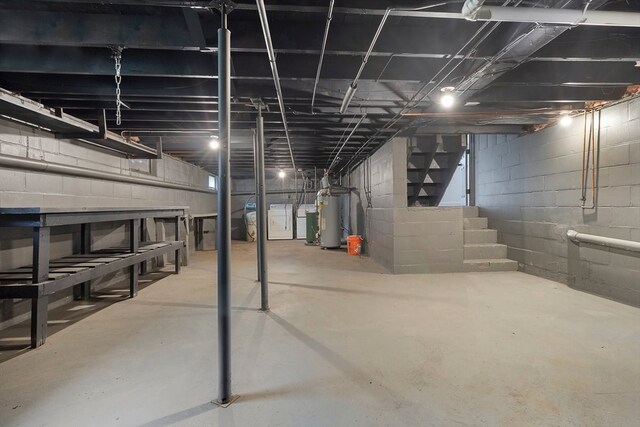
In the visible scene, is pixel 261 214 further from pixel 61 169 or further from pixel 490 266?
pixel 490 266

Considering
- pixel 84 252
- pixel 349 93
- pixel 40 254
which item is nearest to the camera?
pixel 40 254

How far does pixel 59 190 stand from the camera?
3.01 m

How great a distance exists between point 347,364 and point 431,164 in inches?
170

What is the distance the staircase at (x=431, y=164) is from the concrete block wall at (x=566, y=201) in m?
0.57

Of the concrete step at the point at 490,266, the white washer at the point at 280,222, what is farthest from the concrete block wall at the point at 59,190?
the concrete step at the point at 490,266

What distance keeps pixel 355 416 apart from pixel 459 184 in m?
7.82

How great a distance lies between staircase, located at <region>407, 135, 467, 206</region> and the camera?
16.0 ft

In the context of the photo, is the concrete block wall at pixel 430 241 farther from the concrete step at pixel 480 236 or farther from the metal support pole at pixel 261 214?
the metal support pole at pixel 261 214

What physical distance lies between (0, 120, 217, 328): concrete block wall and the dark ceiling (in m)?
0.45

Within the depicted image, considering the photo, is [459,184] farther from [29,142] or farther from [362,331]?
[29,142]

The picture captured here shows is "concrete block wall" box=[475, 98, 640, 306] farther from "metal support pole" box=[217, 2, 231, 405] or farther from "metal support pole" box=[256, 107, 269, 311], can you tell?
"metal support pole" box=[217, 2, 231, 405]

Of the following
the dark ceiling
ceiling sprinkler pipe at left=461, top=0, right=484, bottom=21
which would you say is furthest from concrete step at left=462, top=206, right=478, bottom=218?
ceiling sprinkler pipe at left=461, top=0, right=484, bottom=21

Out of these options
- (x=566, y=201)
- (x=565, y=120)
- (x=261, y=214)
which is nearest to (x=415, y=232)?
(x=566, y=201)

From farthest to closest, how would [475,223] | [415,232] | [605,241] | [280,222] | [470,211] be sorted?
[280,222] < [470,211] < [475,223] < [415,232] < [605,241]
